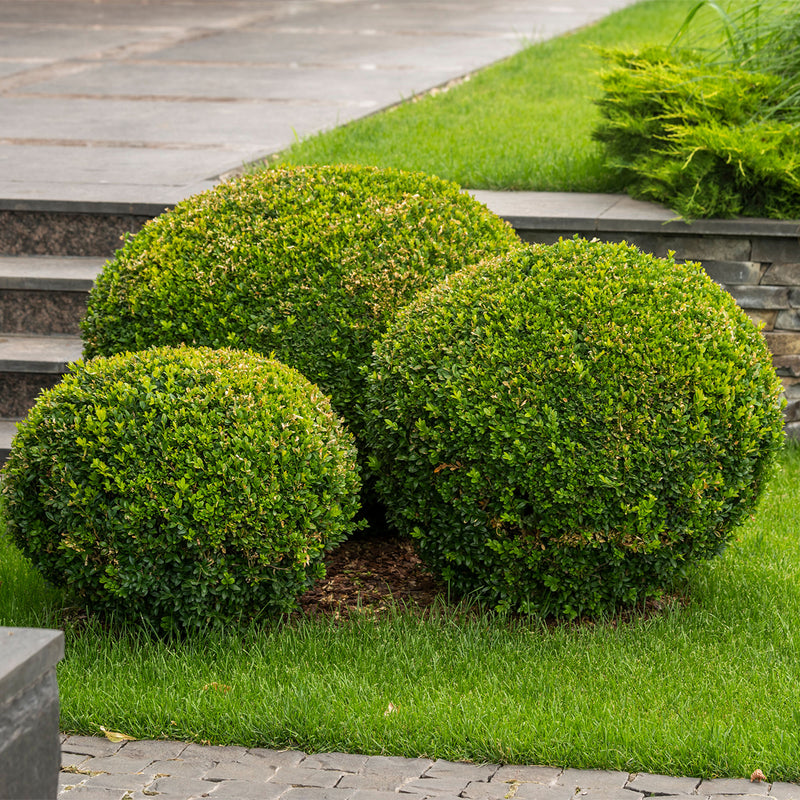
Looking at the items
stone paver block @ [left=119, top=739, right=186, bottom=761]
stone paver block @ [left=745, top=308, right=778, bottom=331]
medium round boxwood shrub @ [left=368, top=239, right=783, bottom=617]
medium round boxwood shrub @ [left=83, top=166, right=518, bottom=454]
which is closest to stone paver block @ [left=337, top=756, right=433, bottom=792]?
stone paver block @ [left=119, top=739, right=186, bottom=761]

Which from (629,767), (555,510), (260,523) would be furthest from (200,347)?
(629,767)

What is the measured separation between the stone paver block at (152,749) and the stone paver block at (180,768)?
3cm

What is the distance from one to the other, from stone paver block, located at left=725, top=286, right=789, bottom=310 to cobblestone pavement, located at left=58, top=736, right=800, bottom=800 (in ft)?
10.2

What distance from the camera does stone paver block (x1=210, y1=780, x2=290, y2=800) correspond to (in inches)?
128

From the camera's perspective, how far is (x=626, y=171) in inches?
260

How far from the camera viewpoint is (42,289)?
20.0 feet

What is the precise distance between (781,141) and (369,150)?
8.77ft

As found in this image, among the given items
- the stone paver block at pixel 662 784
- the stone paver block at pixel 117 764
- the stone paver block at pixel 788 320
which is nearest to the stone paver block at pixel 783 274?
the stone paver block at pixel 788 320

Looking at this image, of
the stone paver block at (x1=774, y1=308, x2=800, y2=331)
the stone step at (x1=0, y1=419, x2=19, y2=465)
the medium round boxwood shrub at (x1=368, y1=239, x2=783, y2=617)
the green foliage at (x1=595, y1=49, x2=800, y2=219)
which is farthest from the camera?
the stone paver block at (x1=774, y1=308, x2=800, y2=331)

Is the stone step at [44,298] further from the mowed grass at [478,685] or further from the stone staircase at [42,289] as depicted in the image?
the mowed grass at [478,685]

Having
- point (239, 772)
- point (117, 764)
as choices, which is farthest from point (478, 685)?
point (117, 764)

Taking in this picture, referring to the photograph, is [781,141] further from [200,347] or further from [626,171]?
[200,347]

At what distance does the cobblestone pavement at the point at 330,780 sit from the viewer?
3240mm

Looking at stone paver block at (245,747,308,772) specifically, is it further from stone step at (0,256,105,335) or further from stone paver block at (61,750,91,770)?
stone step at (0,256,105,335)
